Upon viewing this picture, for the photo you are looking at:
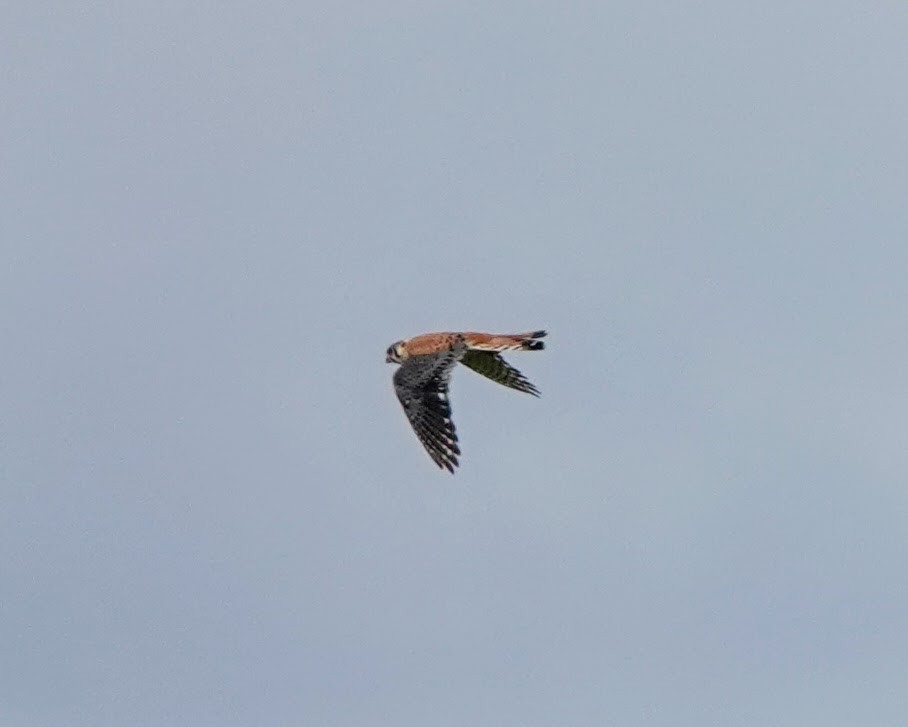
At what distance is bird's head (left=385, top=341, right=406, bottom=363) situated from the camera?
48000 millimetres

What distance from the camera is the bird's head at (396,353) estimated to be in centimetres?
4800

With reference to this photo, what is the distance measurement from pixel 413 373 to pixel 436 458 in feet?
4.32

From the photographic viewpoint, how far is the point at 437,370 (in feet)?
154

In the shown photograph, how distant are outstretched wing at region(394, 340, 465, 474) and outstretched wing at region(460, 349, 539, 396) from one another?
1.75 m

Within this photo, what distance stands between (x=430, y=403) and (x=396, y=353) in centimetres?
179

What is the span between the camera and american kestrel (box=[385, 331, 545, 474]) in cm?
4638

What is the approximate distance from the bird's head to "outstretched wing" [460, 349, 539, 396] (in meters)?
1.04

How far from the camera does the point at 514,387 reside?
49781 mm

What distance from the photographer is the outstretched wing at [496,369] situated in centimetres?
4900

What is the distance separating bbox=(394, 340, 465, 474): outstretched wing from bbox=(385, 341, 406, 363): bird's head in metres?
0.69

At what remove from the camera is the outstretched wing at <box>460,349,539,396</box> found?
49000 millimetres

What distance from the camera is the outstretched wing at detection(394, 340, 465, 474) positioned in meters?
46.3

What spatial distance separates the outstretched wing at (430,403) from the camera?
152 ft

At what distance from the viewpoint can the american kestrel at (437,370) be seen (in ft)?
152
